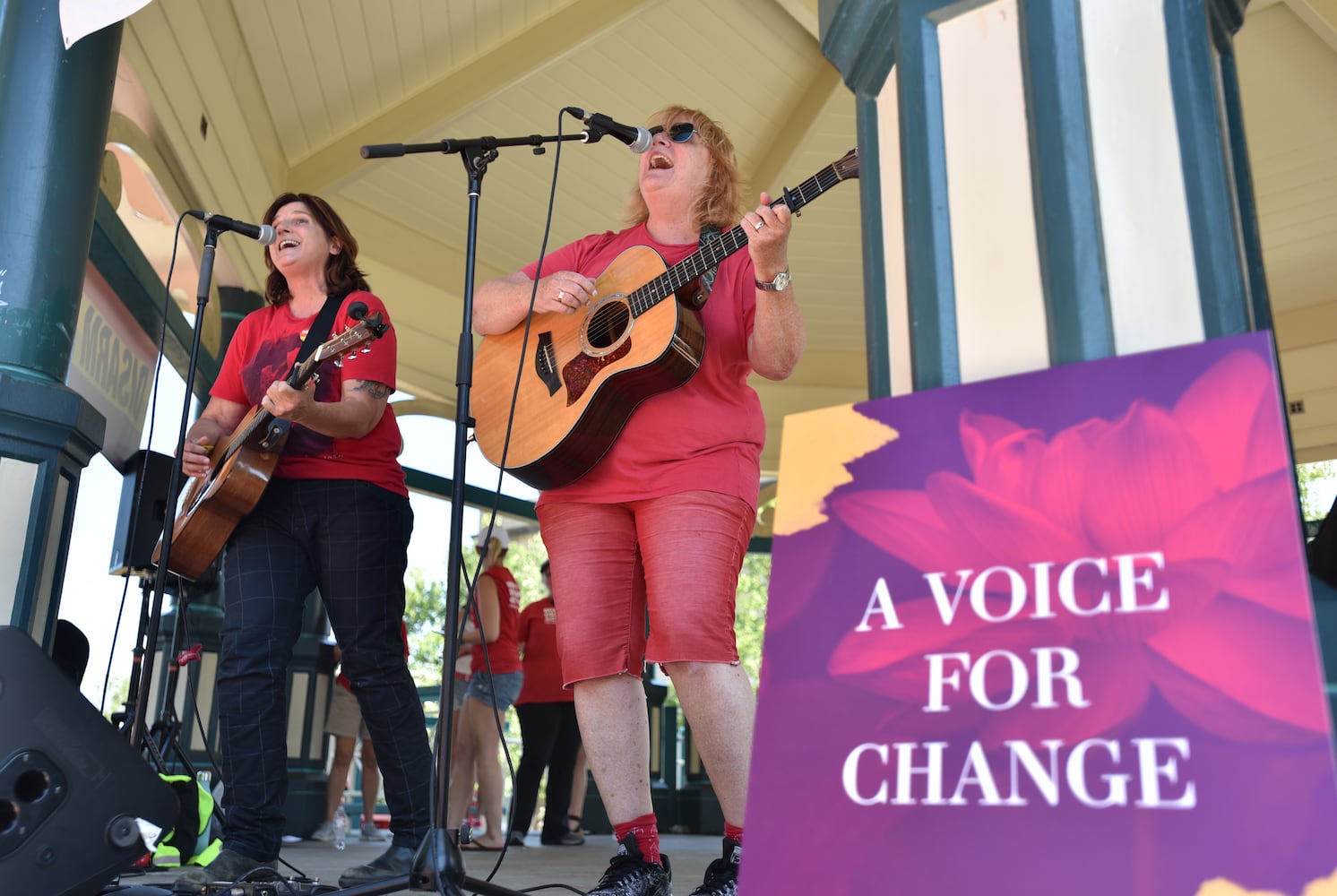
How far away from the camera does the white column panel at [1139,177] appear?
1.06m

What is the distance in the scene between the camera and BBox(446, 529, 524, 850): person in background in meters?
4.48

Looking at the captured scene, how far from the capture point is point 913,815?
3.00 feet

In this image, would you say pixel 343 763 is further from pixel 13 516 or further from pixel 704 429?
pixel 704 429

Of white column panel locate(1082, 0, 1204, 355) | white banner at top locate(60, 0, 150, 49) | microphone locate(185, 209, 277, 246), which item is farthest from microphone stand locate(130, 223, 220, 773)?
white column panel locate(1082, 0, 1204, 355)

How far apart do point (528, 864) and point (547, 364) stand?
2.09 metres

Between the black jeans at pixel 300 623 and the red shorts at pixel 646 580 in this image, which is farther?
the black jeans at pixel 300 623

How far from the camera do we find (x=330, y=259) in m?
2.75

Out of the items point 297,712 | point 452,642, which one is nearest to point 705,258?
point 452,642

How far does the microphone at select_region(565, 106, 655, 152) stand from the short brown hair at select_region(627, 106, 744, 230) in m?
0.15

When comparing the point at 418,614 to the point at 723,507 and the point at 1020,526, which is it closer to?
the point at 723,507

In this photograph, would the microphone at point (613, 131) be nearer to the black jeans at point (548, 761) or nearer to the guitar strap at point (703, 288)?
the guitar strap at point (703, 288)

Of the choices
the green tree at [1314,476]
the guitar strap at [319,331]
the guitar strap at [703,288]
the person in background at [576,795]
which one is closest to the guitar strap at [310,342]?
the guitar strap at [319,331]

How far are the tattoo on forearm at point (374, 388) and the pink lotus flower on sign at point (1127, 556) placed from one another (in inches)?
61.6

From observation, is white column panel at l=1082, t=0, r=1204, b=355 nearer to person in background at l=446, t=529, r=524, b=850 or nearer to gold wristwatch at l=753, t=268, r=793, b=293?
gold wristwatch at l=753, t=268, r=793, b=293
